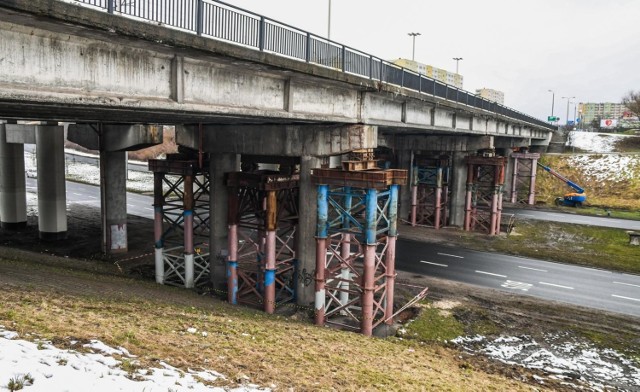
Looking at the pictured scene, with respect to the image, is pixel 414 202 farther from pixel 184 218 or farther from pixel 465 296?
pixel 184 218

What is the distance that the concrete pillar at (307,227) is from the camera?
18.0 meters

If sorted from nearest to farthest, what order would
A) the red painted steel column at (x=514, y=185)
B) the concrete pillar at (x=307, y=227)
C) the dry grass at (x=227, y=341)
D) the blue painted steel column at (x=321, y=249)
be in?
1. the dry grass at (x=227, y=341)
2. the blue painted steel column at (x=321, y=249)
3. the concrete pillar at (x=307, y=227)
4. the red painted steel column at (x=514, y=185)

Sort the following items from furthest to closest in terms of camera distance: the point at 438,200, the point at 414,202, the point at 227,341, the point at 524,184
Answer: the point at 524,184, the point at 414,202, the point at 438,200, the point at 227,341

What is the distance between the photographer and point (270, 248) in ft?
58.6

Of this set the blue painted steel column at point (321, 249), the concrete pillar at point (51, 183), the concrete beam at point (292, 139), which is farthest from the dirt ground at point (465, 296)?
the concrete beam at point (292, 139)

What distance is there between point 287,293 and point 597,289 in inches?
607

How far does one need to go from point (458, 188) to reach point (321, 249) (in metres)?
25.7

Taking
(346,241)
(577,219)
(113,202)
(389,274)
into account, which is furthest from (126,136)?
(577,219)

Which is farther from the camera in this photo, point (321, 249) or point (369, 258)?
point (321, 249)

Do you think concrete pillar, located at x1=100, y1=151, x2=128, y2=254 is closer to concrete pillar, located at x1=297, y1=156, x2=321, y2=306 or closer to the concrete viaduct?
the concrete viaduct

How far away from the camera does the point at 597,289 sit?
24.4m

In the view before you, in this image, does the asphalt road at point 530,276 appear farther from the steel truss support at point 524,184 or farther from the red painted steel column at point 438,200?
the steel truss support at point 524,184

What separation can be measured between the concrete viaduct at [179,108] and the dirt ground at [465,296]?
170 centimetres

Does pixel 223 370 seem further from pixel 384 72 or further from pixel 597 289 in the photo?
pixel 597 289
